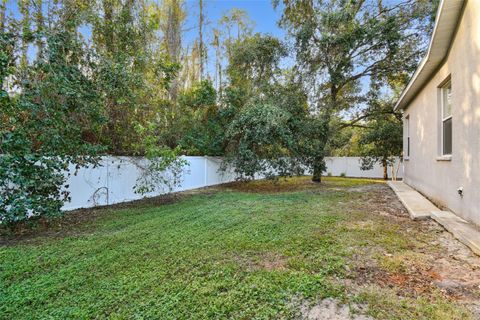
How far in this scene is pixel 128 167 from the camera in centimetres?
785

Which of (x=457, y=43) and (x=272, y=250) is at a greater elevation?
(x=457, y=43)

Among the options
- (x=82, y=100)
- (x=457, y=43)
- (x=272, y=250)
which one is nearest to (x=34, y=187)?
(x=82, y=100)

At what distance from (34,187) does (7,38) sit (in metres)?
2.61

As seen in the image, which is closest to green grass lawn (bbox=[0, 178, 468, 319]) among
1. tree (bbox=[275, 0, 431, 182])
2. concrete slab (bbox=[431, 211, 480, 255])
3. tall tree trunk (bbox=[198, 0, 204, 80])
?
concrete slab (bbox=[431, 211, 480, 255])

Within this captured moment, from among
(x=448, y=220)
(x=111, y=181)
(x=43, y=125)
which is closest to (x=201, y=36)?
(x=111, y=181)

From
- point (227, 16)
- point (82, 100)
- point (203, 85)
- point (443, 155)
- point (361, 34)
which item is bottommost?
point (443, 155)

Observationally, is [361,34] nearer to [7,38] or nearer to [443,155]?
[443,155]

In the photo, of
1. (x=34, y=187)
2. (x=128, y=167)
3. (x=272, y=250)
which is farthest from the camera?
(x=128, y=167)

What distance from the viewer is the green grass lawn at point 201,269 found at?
7.34 ft

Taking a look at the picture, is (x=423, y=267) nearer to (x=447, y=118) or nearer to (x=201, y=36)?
(x=447, y=118)

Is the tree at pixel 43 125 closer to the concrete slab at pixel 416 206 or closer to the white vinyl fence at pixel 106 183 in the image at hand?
the white vinyl fence at pixel 106 183

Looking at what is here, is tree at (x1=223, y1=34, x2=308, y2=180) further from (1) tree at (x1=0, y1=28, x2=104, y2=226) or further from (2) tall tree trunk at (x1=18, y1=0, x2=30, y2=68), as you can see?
(2) tall tree trunk at (x1=18, y1=0, x2=30, y2=68)

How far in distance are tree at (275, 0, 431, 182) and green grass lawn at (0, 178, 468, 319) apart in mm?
8646

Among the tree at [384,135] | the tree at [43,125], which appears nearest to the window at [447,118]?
the tree at [43,125]
